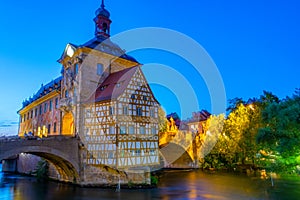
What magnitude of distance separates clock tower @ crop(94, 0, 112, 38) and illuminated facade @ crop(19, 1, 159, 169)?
2.17 metres

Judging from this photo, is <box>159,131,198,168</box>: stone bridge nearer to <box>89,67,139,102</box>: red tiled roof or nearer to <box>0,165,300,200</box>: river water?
<box>0,165,300,200</box>: river water

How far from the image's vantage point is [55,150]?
1866 centimetres

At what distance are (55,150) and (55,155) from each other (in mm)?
427

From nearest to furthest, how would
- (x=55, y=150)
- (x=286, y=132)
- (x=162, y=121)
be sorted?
1. (x=286, y=132)
2. (x=55, y=150)
3. (x=162, y=121)

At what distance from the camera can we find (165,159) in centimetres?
3753

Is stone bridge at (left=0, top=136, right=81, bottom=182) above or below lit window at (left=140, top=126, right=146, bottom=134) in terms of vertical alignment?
below

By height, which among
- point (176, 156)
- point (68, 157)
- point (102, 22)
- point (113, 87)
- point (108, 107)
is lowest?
point (176, 156)

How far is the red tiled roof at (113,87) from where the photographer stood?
19.9 meters

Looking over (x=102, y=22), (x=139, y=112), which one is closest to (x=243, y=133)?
(x=139, y=112)

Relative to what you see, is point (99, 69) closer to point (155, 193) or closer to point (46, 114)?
point (46, 114)

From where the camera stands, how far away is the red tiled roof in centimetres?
1992

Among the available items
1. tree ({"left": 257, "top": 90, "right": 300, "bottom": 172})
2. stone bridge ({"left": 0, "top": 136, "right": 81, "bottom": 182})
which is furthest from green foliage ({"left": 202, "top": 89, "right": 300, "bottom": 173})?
stone bridge ({"left": 0, "top": 136, "right": 81, "bottom": 182})

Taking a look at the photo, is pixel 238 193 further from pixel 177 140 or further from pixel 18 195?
pixel 177 140

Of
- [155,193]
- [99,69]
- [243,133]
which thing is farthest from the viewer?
[243,133]
